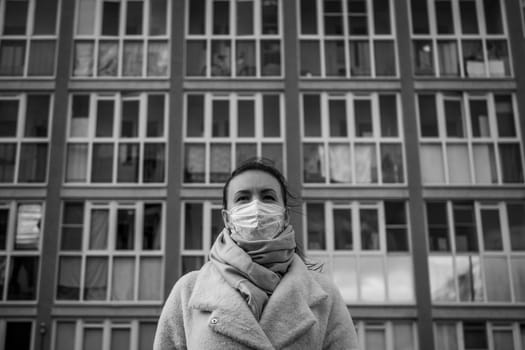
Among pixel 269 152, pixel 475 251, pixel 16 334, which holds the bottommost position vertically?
pixel 16 334

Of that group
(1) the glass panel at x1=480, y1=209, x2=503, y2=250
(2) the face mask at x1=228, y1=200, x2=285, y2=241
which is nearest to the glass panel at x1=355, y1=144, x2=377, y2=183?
(1) the glass panel at x1=480, y1=209, x2=503, y2=250

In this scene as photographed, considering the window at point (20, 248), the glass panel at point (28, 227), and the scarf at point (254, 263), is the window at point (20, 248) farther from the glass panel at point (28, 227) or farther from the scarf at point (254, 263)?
the scarf at point (254, 263)

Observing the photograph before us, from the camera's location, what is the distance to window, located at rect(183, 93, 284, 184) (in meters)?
20.7

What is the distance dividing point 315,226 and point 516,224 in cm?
639

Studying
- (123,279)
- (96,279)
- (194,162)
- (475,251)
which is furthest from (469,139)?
(96,279)

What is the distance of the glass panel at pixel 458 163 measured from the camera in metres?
20.8

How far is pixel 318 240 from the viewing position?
2022cm

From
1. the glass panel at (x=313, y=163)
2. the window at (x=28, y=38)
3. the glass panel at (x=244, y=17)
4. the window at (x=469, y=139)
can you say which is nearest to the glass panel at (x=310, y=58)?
the glass panel at (x=244, y=17)

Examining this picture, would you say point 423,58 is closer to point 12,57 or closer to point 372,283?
point 372,283

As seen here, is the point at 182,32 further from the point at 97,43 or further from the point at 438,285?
the point at 438,285

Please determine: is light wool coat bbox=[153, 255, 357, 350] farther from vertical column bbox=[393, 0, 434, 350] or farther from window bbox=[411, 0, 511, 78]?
window bbox=[411, 0, 511, 78]

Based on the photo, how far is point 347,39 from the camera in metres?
21.8

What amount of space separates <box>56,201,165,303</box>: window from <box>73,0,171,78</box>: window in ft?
15.1

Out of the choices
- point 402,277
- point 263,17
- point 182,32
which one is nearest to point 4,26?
point 182,32
